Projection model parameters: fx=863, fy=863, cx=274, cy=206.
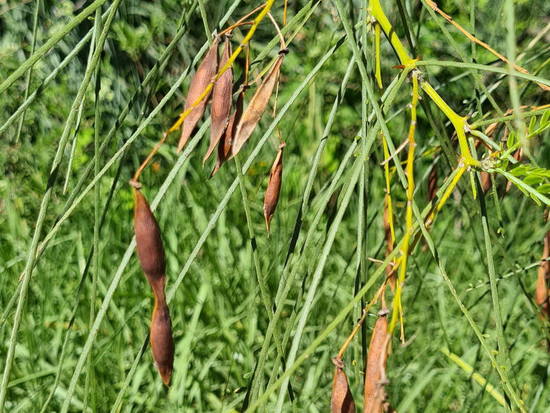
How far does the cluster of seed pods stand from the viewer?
0.66m

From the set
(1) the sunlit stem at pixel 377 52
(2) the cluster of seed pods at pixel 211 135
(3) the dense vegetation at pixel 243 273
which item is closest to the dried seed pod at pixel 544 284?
(3) the dense vegetation at pixel 243 273

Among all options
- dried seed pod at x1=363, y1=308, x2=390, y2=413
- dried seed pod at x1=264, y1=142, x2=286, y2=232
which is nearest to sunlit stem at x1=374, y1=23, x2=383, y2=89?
dried seed pod at x1=264, y1=142, x2=286, y2=232

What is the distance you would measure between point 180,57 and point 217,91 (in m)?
2.25

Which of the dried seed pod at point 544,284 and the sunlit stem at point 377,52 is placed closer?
the sunlit stem at point 377,52

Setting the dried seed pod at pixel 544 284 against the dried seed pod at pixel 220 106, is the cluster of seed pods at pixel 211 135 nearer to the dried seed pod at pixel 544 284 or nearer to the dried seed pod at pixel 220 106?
the dried seed pod at pixel 220 106

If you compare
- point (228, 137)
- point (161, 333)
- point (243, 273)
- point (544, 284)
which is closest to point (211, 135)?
point (228, 137)

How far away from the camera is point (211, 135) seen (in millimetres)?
714

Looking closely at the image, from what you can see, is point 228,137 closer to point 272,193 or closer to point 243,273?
point 272,193

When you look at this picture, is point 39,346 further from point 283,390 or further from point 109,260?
point 283,390

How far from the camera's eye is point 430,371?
70.9 inches

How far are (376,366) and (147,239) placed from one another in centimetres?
20

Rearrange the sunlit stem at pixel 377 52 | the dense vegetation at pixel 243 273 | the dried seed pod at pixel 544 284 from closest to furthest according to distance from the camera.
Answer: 1. the sunlit stem at pixel 377 52
2. the dried seed pod at pixel 544 284
3. the dense vegetation at pixel 243 273

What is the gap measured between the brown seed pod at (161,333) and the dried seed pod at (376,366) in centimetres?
15

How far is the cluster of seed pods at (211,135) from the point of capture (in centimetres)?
66
